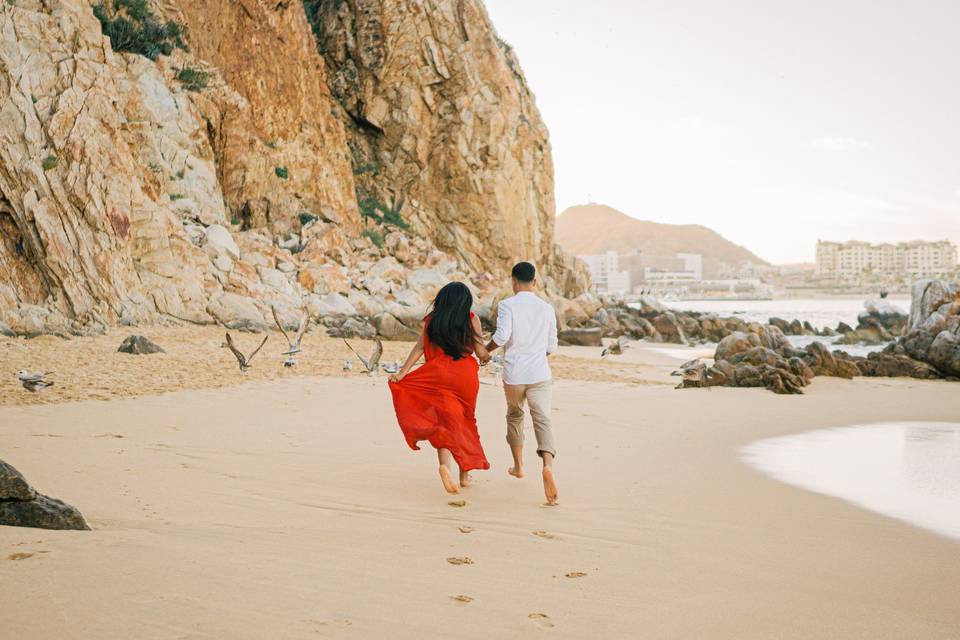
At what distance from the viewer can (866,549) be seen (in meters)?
4.00

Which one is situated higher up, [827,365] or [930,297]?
[930,297]

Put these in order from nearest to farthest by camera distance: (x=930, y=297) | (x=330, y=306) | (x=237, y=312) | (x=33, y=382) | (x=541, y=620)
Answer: (x=541, y=620), (x=33, y=382), (x=237, y=312), (x=930, y=297), (x=330, y=306)

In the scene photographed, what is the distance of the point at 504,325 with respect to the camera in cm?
516

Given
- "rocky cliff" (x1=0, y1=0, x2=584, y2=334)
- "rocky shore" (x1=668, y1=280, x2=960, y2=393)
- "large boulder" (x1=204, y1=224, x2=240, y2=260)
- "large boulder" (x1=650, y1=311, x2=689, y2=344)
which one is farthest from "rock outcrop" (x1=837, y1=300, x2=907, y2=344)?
"large boulder" (x1=204, y1=224, x2=240, y2=260)

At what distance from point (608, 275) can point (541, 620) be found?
6333 inches

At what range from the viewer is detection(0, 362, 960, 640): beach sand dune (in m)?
2.61

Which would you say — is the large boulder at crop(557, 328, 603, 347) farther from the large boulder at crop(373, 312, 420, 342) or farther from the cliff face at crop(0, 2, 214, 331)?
the cliff face at crop(0, 2, 214, 331)

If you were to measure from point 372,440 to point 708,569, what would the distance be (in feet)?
13.4

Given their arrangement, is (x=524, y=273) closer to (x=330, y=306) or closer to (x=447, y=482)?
(x=447, y=482)

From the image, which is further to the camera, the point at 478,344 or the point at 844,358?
the point at 844,358

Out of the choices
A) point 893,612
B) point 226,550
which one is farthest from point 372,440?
point 893,612

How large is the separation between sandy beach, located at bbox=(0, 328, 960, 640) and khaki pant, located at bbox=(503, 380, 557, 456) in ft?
1.25

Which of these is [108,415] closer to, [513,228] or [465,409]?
[465,409]

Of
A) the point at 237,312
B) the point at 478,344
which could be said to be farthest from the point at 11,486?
the point at 237,312
